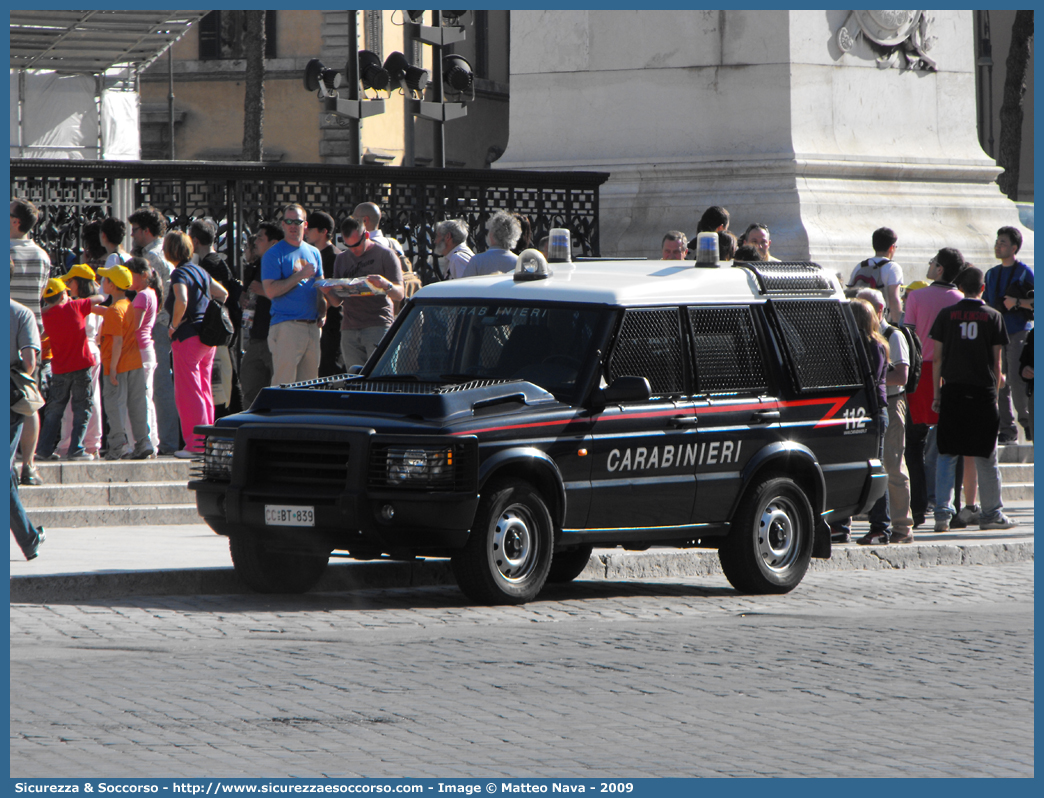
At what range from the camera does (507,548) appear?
410 inches

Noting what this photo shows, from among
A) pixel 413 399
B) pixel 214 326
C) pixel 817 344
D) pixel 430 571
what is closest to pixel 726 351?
pixel 817 344

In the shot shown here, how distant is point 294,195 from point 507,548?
779 cm

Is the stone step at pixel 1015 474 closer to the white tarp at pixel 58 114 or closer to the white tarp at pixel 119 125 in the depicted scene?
the white tarp at pixel 58 114

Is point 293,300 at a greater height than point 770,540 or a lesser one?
greater

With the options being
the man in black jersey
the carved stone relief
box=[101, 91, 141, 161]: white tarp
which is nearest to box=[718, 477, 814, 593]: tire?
the man in black jersey

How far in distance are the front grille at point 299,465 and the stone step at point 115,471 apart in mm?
3720

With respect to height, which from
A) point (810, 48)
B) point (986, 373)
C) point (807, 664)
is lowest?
point (807, 664)

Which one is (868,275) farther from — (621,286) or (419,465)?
(419,465)

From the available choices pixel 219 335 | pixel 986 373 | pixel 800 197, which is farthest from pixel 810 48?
pixel 219 335

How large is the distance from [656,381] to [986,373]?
393 centimetres

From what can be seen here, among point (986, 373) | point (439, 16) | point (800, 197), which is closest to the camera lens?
point (986, 373)

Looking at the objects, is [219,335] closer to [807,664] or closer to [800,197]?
[800,197]

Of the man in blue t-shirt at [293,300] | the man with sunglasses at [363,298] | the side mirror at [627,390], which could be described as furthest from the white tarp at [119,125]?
the side mirror at [627,390]

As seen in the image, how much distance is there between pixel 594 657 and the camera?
8875 millimetres
